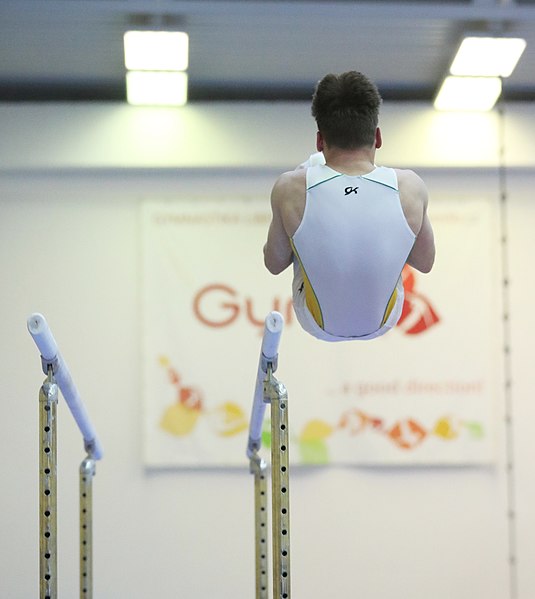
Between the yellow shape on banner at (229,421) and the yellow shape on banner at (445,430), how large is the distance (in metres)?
1.26

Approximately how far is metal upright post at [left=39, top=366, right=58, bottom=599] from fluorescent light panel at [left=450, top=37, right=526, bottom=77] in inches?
156

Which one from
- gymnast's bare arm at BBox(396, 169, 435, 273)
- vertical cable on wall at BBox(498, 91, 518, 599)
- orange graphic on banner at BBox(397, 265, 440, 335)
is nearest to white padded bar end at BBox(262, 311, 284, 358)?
gymnast's bare arm at BBox(396, 169, 435, 273)

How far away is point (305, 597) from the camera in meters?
7.67

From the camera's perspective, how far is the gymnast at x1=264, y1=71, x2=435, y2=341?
3787mm

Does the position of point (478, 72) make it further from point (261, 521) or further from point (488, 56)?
point (261, 521)

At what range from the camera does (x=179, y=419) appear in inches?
303

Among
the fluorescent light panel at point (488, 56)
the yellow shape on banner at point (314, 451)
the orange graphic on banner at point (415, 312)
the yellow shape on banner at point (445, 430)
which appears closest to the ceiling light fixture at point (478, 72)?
the fluorescent light panel at point (488, 56)

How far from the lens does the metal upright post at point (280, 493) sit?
3883 millimetres

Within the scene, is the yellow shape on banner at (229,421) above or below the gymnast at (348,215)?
below

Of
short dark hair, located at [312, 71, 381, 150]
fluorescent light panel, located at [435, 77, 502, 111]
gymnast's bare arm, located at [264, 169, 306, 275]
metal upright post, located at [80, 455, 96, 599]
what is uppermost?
fluorescent light panel, located at [435, 77, 502, 111]

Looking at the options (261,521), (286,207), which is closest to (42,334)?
(286,207)

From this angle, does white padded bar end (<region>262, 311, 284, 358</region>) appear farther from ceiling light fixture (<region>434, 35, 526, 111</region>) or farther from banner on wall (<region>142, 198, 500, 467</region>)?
banner on wall (<region>142, 198, 500, 467</region>)

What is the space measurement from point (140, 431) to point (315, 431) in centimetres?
115

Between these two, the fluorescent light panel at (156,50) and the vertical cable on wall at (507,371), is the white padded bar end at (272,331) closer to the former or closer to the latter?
the fluorescent light panel at (156,50)
